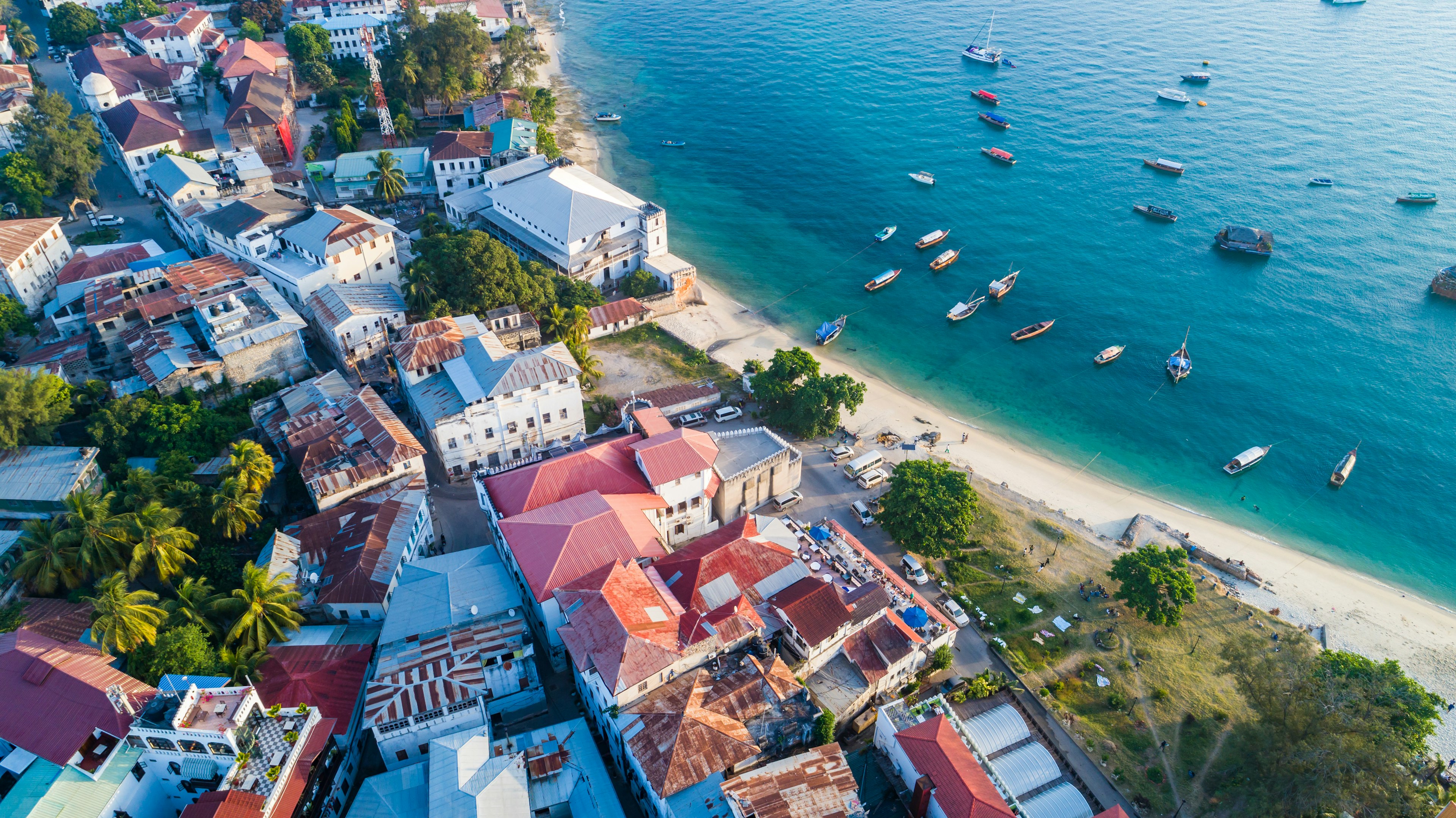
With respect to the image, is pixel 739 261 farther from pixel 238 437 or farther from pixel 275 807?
pixel 275 807

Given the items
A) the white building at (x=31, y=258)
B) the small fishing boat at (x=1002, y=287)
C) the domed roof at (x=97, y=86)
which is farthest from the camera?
the domed roof at (x=97, y=86)

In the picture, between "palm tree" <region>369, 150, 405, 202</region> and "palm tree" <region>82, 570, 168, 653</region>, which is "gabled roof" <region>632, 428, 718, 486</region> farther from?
"palm tree" <region>369, 150, 405, 202</region>

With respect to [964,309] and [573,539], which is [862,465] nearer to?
[573,539]

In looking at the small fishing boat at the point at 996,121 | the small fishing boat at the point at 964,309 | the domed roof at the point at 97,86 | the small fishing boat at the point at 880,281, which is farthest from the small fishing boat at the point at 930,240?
the domed roof at the point at 97,86

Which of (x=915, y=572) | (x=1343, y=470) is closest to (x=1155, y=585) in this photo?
(x=915, y=572)

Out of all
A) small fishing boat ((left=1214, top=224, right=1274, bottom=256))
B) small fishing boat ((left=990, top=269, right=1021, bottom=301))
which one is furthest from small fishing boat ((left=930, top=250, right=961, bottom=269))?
small fishing boat ((left=1214, top=224, right=1274, bottom=256))

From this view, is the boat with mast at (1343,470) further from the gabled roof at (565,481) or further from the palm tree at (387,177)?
the palm tree at (387,177)

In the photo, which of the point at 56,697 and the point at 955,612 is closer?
the point at 56,697

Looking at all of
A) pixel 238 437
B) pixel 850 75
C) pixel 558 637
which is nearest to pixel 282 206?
pixel 238 437
